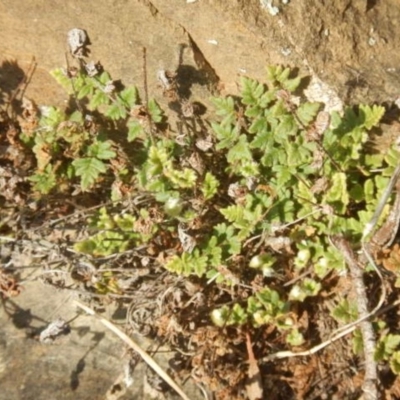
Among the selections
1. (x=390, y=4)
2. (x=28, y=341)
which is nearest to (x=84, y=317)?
(x=28, y=341)

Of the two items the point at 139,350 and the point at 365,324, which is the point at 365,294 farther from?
the point at 139,350

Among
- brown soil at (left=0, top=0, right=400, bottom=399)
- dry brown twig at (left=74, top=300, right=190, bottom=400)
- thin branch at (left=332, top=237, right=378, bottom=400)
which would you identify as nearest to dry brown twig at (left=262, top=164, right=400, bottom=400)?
thin branch at (left=332, top=237, right=378, bottom=400)

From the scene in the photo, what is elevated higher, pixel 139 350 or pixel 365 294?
pixel 365 294

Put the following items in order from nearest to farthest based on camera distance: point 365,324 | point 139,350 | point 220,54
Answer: point 365,324, point 220,54, point 139,350

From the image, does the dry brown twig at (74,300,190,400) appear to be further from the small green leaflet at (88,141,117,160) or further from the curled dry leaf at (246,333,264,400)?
the small green leaflet at (88,141,117,160)

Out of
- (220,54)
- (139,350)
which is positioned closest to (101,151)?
(220,54)

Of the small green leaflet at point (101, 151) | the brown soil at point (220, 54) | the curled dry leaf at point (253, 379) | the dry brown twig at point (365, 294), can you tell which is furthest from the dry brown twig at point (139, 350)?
the small green leaflet at point (101, 151)

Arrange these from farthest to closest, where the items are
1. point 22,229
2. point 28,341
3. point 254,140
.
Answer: point 22,229 < point 28,341 < point 254,140

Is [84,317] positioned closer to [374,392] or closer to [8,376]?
[8,376]

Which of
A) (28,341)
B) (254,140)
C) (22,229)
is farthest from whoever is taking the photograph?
(22,229)
